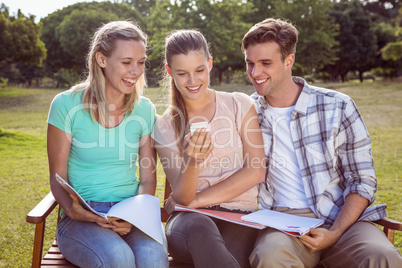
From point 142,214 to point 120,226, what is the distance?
0.16 m

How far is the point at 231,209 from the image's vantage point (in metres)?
3.06

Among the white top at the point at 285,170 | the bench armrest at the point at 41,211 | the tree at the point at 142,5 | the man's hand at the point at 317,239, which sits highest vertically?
the tree at the point at 142,5

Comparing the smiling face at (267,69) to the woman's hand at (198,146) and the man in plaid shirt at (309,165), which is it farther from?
the woman's hand at (198,146)

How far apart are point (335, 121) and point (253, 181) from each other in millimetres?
734

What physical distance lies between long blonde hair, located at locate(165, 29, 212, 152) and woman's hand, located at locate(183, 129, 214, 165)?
42 centimetres

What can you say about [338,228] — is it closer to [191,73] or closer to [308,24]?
[191,73]

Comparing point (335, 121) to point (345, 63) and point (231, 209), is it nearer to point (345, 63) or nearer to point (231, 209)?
point (231, 209)

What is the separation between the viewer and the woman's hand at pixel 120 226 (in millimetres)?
2742

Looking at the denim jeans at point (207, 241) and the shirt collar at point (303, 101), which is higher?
the shirt collar at point (303, 101)

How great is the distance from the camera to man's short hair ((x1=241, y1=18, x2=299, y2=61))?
3285 mm

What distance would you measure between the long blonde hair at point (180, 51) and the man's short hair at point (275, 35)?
15.9 inches

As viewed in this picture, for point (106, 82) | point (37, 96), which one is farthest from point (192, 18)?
point (106, 82)

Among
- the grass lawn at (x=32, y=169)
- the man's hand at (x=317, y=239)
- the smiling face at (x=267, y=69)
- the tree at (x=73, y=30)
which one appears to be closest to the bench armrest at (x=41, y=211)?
the grass lawn at (x=32, y=169)

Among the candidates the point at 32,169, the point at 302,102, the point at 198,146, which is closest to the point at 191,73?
the point at 198,146
